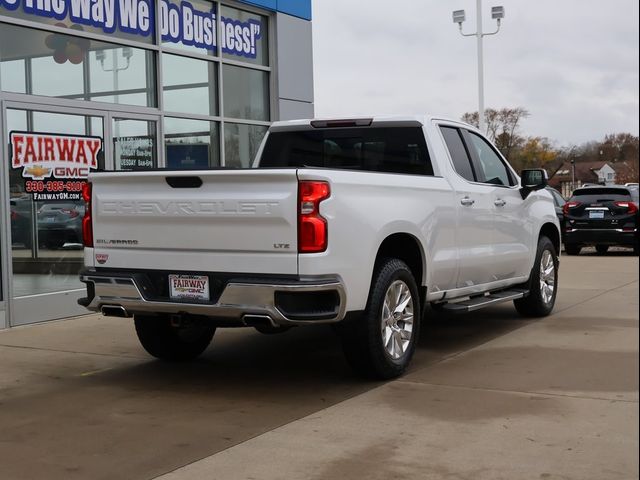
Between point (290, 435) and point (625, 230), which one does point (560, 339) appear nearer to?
Result: point (290, 435)

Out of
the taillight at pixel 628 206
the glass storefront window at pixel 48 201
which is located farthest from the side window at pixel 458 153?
the taillight at pixel 628 206

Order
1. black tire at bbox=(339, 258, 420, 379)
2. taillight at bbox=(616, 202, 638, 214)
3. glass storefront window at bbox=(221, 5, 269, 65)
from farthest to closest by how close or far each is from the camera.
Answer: taillight at bbox=(616, 202, 638, 214) < glass storefront window at bbox=(221, 5, 269, 65) < black tire at bbox=(339, 258, 420, 379)

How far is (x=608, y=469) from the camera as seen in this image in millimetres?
3959

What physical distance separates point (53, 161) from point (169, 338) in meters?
3.55

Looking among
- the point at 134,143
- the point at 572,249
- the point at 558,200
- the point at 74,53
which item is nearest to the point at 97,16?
the point at 74,53

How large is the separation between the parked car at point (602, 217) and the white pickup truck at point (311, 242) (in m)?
11.0

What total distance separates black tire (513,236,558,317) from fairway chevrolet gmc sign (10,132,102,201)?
5.13 meters

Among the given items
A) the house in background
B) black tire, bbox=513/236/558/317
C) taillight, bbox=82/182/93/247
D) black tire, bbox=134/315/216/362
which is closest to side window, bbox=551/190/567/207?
the house in background

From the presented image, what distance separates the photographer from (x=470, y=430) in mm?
4676

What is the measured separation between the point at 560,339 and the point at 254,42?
7341 millimetres

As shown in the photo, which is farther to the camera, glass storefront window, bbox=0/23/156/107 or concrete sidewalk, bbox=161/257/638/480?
glass storefront window, bbox=0/23/156/107

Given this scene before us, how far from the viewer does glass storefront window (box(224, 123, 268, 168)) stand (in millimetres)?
12195

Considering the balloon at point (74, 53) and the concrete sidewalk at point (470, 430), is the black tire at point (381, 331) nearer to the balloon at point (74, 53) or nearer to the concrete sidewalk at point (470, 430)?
the concrete sidewalk at point (470, 430)

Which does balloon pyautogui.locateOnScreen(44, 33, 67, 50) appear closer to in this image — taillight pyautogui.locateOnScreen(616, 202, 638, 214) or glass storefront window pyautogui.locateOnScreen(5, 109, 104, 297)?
glass storefront window pyautogui.locateOnScreen(5, 109, 104, 297)
